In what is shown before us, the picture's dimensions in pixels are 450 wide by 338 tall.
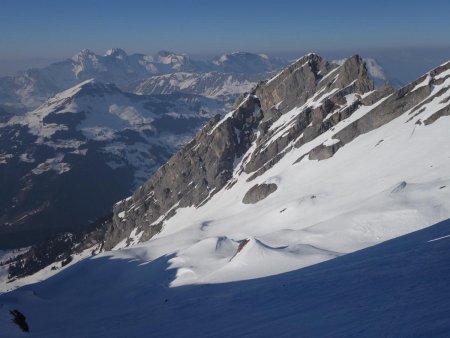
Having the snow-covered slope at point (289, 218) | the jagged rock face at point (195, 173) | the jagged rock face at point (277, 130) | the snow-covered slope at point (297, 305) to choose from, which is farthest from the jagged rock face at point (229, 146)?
the snow-covered slope at point (297, 305)

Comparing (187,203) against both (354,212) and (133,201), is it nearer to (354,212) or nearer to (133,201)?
(133,201)

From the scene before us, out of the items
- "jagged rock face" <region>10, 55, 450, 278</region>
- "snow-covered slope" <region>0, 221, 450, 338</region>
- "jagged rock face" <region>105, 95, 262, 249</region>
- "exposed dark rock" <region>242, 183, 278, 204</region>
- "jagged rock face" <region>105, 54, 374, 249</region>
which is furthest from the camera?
"jagged rock face" <region>105, 95, 262, 249</region>

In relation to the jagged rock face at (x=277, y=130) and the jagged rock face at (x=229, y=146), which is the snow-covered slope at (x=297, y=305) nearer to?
the jagged rock face at (x=277, y=130)

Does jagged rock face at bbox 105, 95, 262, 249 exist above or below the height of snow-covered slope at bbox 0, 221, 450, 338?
below

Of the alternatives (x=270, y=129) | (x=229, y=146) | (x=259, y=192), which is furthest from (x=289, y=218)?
(x=229, y=146)

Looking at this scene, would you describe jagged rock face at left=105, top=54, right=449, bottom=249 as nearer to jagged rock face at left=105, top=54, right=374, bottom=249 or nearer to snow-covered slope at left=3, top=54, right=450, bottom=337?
jagged rock face at left=105, top=54, right=374, bottom=249

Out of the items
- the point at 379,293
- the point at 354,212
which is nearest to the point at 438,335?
the point at 379,293

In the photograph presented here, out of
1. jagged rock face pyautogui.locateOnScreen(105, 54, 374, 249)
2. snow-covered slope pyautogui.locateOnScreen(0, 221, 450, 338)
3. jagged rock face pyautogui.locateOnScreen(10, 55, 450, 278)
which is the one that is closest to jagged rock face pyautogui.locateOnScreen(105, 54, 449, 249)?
jagged rock face pyautogui.locateOnScreen(105, 54, 374, 249)

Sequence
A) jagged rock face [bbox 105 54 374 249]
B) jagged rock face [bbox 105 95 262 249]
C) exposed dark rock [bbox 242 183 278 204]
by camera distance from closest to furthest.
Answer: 1. exposed dark rock [bbox 242 183 278 204]
2. jagged rock face [bbox 105 54 374 249]
3. jagged rock face [bbox 105 95 262 249]
